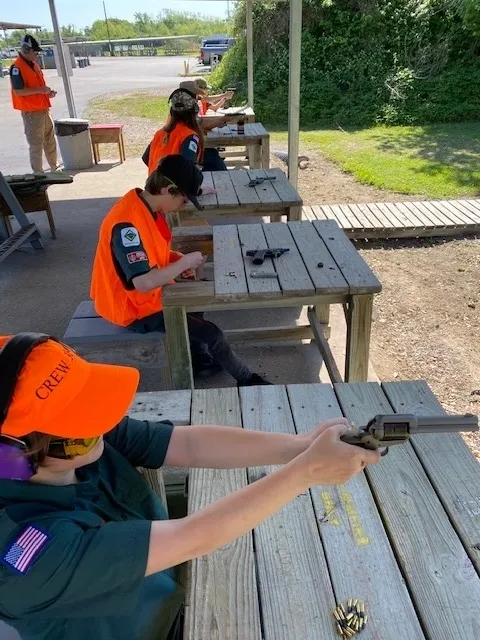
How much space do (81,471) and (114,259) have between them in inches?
70.7

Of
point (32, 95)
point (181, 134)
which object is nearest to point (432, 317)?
point (181, 134)

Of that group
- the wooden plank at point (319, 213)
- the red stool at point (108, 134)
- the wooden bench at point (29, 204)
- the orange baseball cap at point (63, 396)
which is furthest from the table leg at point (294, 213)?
the red stool at point (108, 134)

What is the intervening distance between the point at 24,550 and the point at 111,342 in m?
2.20

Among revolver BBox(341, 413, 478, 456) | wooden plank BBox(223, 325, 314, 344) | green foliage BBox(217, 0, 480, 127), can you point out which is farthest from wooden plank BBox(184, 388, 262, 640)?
green foliage BBox(217, 0, 480, 127)

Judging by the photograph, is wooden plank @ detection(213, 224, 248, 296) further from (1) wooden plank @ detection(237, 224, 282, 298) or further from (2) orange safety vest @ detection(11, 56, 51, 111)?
(2) orange safety vest @ detection(11, 56, 51, 111)

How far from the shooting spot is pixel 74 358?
3.45 ft

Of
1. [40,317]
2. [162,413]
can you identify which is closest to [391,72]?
[40,317]

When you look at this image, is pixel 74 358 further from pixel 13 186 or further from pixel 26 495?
pixel 13 186

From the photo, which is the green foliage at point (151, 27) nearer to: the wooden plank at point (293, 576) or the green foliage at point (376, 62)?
the green foliage at point (376, 62)

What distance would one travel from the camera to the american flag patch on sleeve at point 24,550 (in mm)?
945

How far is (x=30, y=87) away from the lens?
7891 millimetres

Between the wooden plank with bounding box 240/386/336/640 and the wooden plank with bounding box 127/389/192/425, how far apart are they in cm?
41

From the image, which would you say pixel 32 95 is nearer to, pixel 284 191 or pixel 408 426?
pixel 284 191

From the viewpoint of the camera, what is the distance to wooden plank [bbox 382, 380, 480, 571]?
4.77 ft
